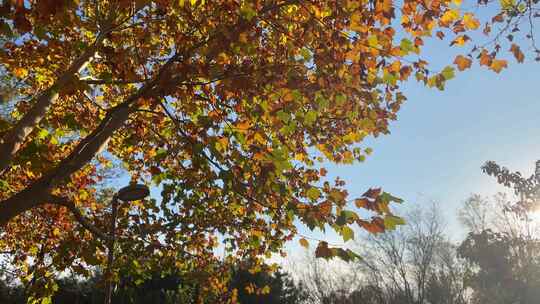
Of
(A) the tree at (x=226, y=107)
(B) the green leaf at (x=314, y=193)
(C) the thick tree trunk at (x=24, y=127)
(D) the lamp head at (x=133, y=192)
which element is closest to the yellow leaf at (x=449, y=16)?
(A) the tree at (x=226, y=107)

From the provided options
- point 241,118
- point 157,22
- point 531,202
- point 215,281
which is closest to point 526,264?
point 531,202

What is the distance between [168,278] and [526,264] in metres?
26.8

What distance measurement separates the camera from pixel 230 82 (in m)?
5.10

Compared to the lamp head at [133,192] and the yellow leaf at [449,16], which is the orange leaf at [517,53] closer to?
the yellow leaf at [449,16]

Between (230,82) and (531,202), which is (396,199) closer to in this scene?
(230,82)

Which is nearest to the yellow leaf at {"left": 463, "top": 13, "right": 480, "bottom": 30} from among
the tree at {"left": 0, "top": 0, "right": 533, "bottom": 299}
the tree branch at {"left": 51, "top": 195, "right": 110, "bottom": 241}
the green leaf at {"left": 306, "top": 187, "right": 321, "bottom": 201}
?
the tree at {"left": 0, "top": 0, "right": 533, "bottom": 299}

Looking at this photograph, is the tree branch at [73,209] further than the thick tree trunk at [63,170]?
Yes

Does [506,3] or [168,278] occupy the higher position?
[506,3]

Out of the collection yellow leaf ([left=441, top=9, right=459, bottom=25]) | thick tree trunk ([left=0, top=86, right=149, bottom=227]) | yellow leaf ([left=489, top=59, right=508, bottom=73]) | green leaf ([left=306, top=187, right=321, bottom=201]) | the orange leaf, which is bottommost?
green leaf ([left=306, top=187, right=321, bottom=201])

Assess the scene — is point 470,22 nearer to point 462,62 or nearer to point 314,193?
point 462,62

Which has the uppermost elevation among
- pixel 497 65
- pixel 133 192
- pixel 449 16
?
pixel 449 16

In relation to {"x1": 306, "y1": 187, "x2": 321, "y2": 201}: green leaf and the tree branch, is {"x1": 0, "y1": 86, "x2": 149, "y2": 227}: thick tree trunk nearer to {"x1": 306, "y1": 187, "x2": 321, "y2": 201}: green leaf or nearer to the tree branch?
the tree branch

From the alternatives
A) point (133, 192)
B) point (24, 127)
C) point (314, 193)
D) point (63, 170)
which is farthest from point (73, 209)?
point (314, 193)

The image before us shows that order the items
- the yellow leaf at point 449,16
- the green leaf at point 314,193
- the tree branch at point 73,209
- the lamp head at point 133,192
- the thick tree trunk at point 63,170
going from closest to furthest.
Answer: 1. the green leaf at point 314,193
2. the thick tree trunk at point 63,170
3. the tree branch at point 73,209
4. the yellow leaf at point 449,16
5. the lamp head at point 133,192
